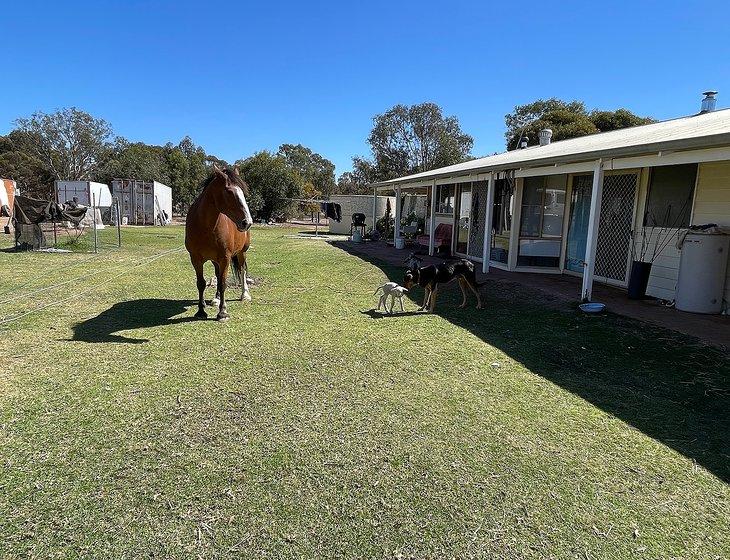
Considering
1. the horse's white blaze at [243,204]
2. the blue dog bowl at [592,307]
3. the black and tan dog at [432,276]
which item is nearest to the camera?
the horse's white blaze at [243,204]

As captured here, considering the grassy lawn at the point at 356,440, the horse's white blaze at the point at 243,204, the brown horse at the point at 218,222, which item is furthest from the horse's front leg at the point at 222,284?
the horse's white blaze at the point at 243,204

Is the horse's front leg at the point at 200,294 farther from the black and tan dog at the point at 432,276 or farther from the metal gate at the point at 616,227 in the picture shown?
the metal gate at the point at 616,227

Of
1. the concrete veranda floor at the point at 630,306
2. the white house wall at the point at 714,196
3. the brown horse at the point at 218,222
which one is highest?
the white house wall at the point at 714,196

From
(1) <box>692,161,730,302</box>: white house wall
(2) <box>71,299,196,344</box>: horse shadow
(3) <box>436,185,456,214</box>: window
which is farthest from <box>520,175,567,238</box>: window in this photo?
(2) <box>71,299,196,344</box>: horse shadow

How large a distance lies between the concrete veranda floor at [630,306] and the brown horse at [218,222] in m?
5.57

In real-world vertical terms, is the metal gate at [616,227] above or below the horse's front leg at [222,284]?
above

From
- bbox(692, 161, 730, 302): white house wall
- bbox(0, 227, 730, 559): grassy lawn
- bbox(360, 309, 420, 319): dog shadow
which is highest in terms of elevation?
bbox(692, 161, 730, 302): white house wall

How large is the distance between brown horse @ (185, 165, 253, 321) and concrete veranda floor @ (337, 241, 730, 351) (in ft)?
18.3

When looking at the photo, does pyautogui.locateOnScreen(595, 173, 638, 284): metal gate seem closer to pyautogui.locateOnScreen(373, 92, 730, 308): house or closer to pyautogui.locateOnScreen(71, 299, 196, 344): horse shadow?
pyautogui.locateOnScreen(373, 92, 730, 308): house

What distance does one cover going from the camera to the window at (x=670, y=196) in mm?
7699

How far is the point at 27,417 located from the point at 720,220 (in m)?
9.16

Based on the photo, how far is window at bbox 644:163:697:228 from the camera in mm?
7699

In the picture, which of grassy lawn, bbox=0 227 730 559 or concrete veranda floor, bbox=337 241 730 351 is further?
concrete veranda floor, bbox=337 241 730 351

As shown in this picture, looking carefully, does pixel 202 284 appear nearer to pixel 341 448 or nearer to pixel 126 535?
pixel 341 448
